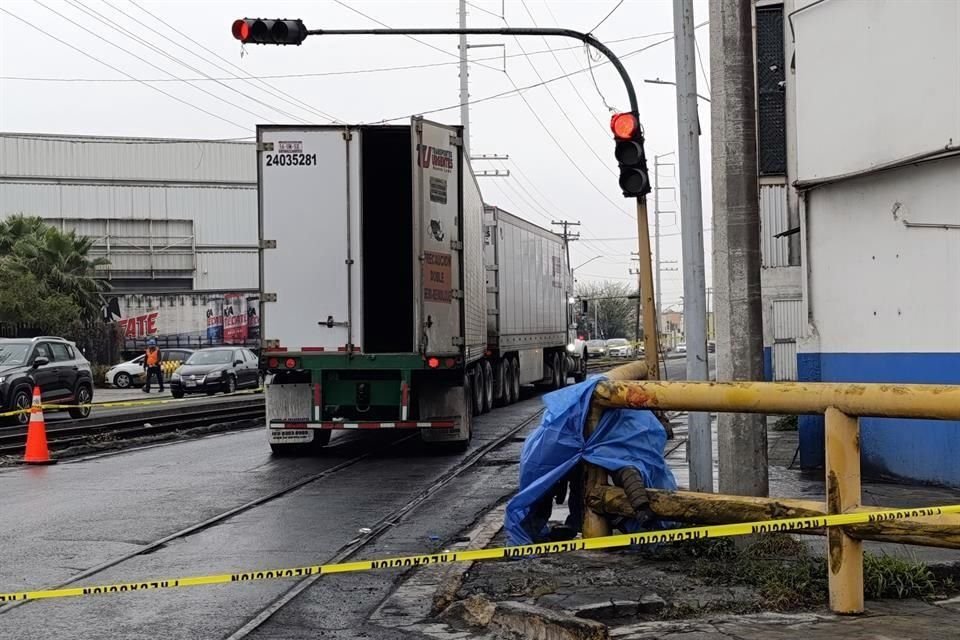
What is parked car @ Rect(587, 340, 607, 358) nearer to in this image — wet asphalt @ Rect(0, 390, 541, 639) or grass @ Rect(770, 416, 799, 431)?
grass @ Rect(770, 416, 799, 431)

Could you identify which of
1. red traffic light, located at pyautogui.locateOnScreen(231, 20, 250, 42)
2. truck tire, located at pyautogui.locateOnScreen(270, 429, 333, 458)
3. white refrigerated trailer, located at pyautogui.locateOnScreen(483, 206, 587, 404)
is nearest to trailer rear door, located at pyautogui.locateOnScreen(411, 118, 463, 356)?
truck tire, located at pyautogui.locateOnScreen(270, 429, 333, 458)

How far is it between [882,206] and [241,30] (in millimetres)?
8347

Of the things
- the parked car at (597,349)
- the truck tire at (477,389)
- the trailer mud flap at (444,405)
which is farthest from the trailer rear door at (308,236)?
the parked car at (597,349)

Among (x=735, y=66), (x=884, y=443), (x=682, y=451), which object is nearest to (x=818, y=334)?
(x=884, y=443)

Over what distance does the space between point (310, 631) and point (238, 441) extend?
13.1 metres

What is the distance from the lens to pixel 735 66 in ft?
26.9

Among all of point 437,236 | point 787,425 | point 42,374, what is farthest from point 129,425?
point 787,425

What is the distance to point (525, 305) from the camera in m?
28.3

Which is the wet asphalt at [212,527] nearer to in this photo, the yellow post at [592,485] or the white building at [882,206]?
the yellow post at [592,485]

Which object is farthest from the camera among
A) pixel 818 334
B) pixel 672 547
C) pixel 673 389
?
pixel 818 334

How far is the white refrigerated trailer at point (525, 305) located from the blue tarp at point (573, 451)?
15845mm

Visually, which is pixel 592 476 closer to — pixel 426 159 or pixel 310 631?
pixel 310 631

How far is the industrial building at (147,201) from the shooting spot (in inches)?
2697

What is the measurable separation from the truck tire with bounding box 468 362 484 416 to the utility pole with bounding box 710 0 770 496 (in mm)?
13724
